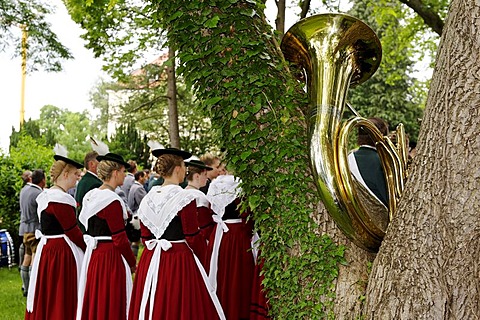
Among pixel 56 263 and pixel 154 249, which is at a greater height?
pixel 154 249

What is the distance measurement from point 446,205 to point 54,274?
4.84 metres

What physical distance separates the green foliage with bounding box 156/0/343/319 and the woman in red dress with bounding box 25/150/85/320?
372 cm

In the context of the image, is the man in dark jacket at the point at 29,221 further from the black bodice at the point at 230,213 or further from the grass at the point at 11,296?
the black bodice at the point at 230,213

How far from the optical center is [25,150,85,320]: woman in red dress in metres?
6.08

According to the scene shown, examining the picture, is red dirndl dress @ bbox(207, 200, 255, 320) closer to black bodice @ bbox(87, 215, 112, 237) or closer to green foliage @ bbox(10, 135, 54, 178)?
black bodice @ bbox(87, 215, 112, 237)

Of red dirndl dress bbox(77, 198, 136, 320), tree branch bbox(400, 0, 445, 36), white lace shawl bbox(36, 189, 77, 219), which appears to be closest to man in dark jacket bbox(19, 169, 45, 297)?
white lace shawl bbox(36, 189, 77, 219)

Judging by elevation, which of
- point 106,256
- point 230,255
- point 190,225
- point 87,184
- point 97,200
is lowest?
point 230,255

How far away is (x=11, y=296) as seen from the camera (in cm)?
939

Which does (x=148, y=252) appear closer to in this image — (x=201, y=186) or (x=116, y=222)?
(x=116, y=222)

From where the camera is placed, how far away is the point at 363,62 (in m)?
2.78

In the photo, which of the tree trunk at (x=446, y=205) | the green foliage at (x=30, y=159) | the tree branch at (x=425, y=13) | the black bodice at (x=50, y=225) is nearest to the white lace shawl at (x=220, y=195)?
the black bodice at (x=50, y=225)

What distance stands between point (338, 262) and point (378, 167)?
6.00 ft

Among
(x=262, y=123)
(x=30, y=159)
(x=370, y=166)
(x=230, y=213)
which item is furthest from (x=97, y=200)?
(x=30, y=159)

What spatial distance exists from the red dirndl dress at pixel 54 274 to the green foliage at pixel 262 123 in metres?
3.77
